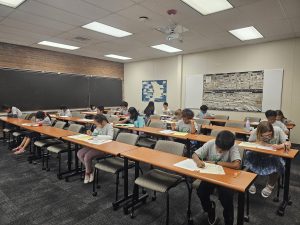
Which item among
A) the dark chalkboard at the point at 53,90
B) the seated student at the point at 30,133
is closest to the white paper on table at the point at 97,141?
the seated student at the point at 30,133

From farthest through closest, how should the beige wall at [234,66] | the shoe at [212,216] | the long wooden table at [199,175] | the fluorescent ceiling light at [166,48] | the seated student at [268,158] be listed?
the fluorescent ceiling light at [166,48], the beige wall at [234,66], the seated student at [268,158], the shoe at [212,216], the long wooden table at [199,175]

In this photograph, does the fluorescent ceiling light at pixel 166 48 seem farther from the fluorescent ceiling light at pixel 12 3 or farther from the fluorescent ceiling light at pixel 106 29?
the fluorescent ceiling light at pixel 12 3

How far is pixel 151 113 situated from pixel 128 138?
10.7ft

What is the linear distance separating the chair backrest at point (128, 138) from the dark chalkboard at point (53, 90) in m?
4.98

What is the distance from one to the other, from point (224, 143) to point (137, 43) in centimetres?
488

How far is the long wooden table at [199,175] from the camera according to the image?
1.69 metres

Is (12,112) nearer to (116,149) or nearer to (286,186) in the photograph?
(116,149)

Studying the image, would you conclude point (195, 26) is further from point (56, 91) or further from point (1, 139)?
point (1, 139)

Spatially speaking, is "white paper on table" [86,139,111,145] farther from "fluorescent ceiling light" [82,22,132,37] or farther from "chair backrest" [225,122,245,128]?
"chair backrest" [225,122,245,128]

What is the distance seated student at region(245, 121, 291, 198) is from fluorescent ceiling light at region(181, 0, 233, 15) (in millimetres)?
2159


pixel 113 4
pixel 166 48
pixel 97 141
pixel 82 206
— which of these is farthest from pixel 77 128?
pixel 166 48

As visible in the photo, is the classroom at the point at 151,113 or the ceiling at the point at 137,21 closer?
the classroom at the point at 151,113

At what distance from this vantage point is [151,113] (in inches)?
253

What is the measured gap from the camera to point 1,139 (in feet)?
20.2
